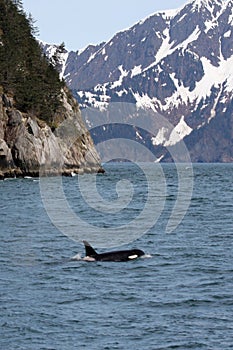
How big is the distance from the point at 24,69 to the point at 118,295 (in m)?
104

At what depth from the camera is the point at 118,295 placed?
902 inches

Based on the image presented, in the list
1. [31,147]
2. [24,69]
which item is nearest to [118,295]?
[31,147]

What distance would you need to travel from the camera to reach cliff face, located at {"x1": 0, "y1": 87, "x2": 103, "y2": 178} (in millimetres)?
99062

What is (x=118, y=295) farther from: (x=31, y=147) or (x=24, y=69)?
(x=24, y=69)

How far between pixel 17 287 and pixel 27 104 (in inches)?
3613

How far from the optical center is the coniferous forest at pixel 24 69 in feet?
373

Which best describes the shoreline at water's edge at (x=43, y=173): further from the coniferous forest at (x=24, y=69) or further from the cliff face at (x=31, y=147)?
the coniferous forest at (x=24, y=69)

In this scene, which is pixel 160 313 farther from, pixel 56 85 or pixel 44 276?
pixel 56 85

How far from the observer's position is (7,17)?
125938mm

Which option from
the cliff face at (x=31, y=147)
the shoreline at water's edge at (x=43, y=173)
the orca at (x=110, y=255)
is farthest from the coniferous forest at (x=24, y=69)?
the orca at (x=110, y=255)

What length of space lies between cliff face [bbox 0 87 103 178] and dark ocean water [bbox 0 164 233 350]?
6036 cm

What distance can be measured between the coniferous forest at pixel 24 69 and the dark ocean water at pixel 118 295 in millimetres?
76691

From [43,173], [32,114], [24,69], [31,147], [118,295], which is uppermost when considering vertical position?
[24,69]

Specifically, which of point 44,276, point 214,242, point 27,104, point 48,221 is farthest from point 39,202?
point 27,104
